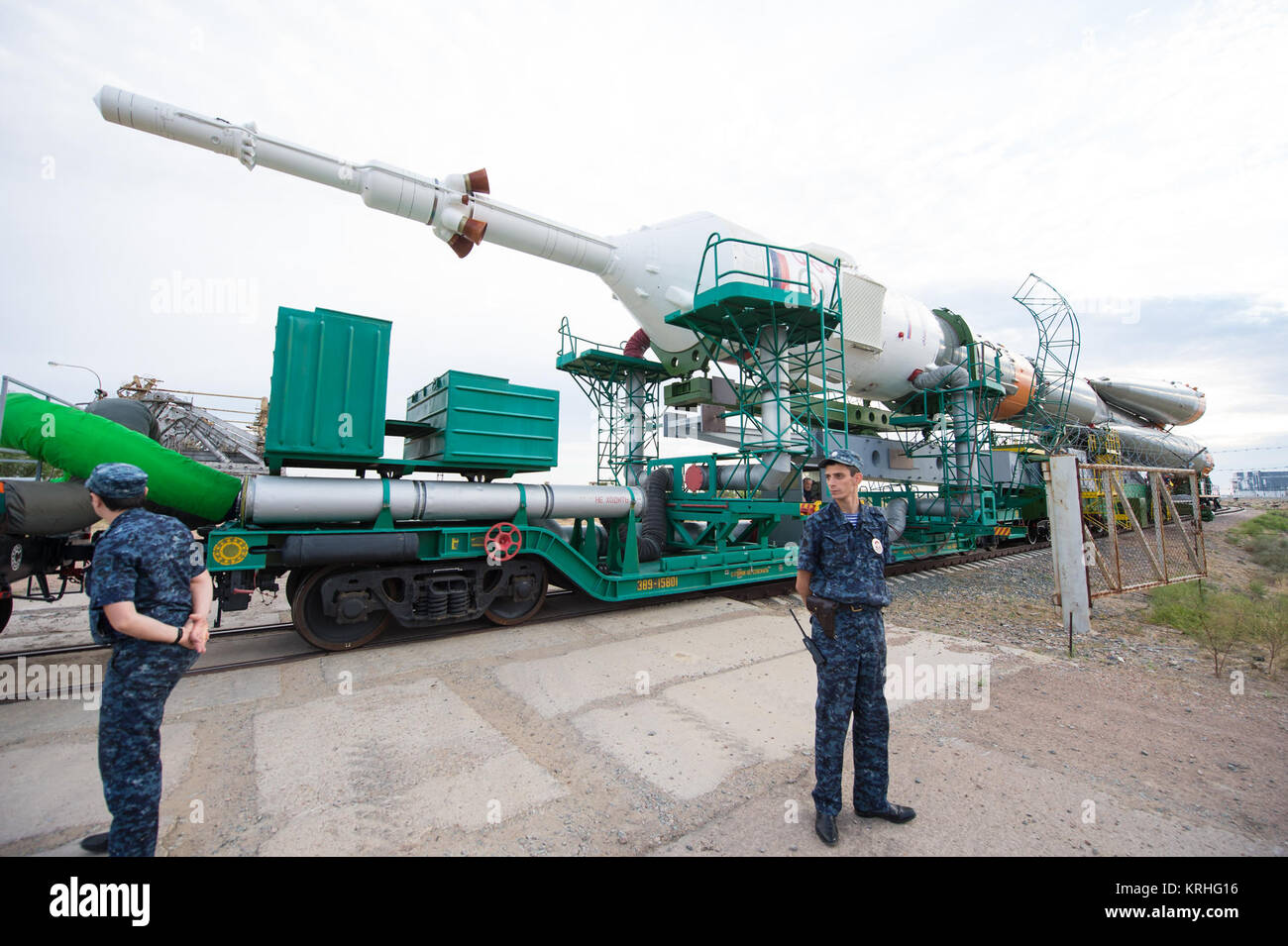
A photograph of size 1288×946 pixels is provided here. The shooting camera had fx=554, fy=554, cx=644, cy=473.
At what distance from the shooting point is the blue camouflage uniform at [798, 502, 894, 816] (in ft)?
8.98

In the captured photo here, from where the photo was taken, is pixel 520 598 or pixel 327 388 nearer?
pixel 327 388

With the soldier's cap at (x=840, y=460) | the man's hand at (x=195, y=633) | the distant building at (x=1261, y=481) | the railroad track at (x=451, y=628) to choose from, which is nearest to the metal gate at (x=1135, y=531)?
the railroad track at (x=451, y=628)

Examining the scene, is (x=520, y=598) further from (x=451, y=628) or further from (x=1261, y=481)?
(x=1261, y=481)

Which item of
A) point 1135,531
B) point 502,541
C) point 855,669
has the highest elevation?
point 1135,531

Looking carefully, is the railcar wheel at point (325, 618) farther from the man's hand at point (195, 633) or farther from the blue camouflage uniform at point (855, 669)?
the blue camouflage uniform at point (855, 669)

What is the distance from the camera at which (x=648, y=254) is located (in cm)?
918

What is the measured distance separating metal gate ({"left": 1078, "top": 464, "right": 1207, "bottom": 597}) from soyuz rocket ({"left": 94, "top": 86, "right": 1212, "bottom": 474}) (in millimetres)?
3561

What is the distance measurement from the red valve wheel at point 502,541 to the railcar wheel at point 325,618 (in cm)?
138

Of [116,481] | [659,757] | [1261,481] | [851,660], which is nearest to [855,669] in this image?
[851,660]

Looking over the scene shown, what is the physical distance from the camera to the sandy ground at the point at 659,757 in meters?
2.65

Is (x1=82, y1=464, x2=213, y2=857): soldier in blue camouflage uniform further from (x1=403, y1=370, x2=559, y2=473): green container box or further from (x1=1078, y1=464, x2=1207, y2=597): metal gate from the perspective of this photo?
(x1=1078, y1=464, x2=1207, y2=597): metal gate

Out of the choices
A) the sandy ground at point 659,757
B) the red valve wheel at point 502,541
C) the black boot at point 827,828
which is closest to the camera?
the black boot at point 827,828

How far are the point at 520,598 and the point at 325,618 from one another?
2.11m

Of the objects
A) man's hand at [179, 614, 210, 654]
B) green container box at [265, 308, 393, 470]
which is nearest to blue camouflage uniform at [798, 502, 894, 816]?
man's hand at [179, 614, 210, 654]
